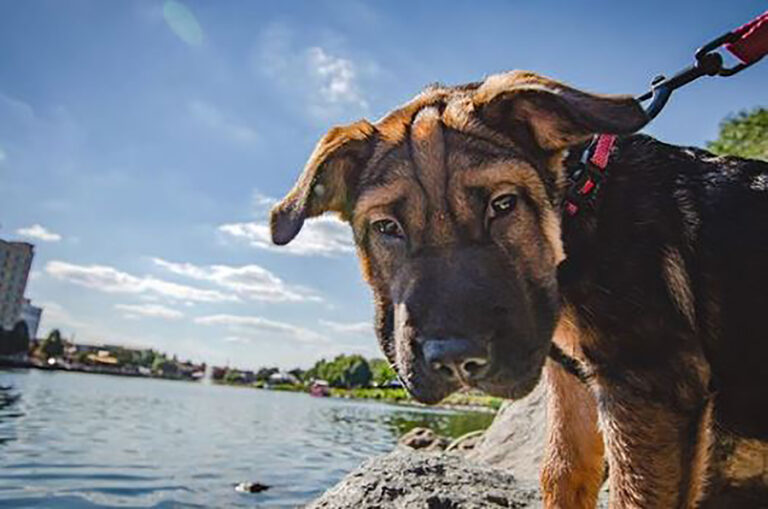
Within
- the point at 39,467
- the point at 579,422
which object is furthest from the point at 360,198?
the point at 39,467

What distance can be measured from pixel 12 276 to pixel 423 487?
20448cm

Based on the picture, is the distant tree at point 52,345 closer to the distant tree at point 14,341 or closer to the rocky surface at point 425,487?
the distant tree at point 14,341

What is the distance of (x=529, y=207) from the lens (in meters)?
3.58

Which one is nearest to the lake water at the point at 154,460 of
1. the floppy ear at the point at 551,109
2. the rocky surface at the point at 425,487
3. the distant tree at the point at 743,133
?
the rocky surface at the point at 425,487

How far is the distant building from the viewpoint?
174m

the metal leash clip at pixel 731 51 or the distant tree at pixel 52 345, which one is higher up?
the distant tree at pixel 52 345

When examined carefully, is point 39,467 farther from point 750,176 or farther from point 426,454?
point 750,176

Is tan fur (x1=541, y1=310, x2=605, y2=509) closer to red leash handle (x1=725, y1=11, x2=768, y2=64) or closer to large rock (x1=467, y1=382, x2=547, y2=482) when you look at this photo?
red leash handle (x1=725, y1=11, x2=768, y2=64)

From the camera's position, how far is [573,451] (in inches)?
183

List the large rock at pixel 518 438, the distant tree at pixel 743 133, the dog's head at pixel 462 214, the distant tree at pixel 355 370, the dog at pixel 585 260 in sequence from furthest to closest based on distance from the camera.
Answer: the distant tree at pixel 355 370
the distant tree at pixel 743 133
the large rock at pixel 518 438
the dog at pixel 585 260
the dog's head at pixel 462 214

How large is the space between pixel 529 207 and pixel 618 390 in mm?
1202

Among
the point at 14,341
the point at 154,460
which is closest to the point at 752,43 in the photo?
the point at 154,460

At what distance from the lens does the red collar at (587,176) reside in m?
3.68

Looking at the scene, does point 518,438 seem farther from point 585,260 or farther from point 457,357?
point 457,357
